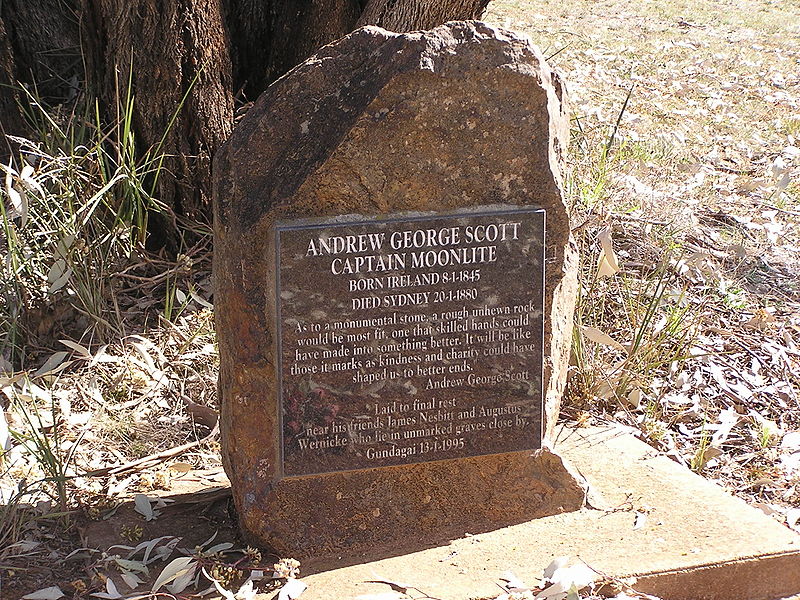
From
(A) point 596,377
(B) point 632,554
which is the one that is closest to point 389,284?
(B) point 632,554

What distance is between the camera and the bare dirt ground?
2.77m

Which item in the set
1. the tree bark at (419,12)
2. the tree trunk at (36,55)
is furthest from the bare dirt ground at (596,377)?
the tree trunk at (36,55)

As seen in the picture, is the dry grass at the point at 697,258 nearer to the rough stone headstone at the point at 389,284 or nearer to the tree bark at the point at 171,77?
the rough stone headstone at the point at 389,284

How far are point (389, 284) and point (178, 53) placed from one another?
5.82 feet

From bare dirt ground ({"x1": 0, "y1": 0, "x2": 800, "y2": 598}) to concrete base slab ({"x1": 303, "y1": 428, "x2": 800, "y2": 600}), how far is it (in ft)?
1.11

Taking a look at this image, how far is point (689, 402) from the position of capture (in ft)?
12.2

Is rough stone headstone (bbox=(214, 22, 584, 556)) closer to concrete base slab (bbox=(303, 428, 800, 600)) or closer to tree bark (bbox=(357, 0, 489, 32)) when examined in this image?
concrete base slab (bbox=(303, 428, 800, 600))

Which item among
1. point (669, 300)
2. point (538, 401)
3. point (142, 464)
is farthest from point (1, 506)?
point (669, 300)

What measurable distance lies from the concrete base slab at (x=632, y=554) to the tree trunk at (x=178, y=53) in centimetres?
196

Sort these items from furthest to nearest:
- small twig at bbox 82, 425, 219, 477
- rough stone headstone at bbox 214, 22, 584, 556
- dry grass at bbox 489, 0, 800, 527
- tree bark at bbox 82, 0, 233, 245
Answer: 1. tree bark at bbox 82, 0, 233, 245
2. dry grass at bbox 489, 0, 800, 527
3. small twig at bbox 82, 425, 219, 477
4. rough stone headstone at bbox 214, 22, 584, 556

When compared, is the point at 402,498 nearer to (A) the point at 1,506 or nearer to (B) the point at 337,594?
(B) the point at 337,594

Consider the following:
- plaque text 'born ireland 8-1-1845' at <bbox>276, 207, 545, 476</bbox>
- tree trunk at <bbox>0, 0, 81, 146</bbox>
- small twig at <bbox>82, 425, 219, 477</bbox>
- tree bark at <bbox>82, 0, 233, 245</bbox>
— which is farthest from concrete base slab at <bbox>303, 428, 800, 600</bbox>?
tree trunk at <bbox>0, 0, 81, 146</bbox>

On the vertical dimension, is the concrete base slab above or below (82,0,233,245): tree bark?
below

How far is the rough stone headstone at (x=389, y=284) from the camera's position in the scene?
2.47 meters
